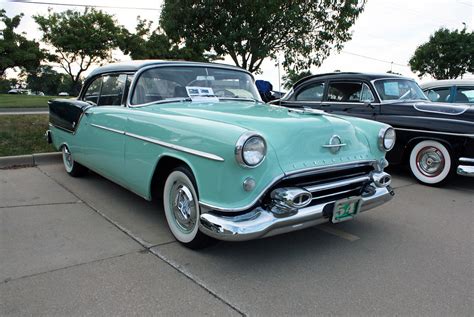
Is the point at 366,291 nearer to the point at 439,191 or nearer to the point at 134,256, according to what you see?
the point at 134,256

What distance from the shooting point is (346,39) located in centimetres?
1003

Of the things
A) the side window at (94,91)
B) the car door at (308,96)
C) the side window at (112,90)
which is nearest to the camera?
the side window at (112,90)

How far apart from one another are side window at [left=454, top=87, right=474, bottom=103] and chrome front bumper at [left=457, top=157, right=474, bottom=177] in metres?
2.72

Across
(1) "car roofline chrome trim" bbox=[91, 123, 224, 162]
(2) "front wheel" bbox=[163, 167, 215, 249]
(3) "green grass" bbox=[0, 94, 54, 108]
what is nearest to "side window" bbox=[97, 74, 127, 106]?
(1) "car roofline chrome trim" bbox=[91, 123, 224, 162]

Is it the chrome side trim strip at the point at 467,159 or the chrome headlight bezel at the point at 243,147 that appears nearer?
the chrome headlight bezel at the point at 243,147

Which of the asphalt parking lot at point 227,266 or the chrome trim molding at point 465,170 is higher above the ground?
the chrome trim molding at point 465,170

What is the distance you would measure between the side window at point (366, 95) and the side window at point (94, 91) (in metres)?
4.05

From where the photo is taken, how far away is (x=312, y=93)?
23.2 feet

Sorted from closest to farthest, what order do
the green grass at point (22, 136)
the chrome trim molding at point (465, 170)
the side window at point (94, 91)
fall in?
the side window at point (94, 91) < the chrome trim molding at point (465, 170) < the green grass at point (22, 136)

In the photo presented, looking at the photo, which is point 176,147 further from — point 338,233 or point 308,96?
point 308,96

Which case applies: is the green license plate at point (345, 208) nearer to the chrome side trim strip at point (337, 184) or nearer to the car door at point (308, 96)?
the chrome side trim strip at point (337, 184)

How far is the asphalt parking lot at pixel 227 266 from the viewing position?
91.3 inches

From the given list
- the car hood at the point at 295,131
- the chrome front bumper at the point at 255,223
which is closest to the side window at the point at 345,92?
the car hood at the point at 295,131

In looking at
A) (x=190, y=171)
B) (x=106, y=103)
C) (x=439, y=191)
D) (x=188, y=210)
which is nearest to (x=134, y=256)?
(x=188, y=210)
